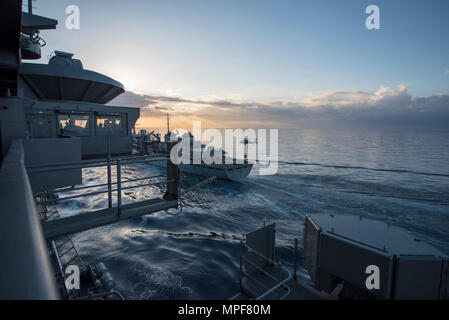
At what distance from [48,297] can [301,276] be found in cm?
1386

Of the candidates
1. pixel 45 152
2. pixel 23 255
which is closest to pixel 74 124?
pixel 45 152

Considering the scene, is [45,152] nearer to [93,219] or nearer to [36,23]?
[93,219]

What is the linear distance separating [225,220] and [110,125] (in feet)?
42.2

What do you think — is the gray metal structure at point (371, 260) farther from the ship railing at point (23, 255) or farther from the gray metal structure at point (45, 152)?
the ship railing at point (23, 255)

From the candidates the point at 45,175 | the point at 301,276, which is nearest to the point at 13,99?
the point at 45,175

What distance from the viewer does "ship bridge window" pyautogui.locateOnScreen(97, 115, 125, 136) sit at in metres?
20.2

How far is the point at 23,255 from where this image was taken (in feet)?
3.84

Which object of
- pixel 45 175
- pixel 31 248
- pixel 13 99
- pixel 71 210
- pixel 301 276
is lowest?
pixel 301 276

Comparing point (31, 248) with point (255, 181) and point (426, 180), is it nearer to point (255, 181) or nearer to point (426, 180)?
point (255, 181)

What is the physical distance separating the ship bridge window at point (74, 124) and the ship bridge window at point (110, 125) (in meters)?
0.98

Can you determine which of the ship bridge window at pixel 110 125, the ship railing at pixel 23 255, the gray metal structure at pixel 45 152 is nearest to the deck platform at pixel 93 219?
the gray metal structure at pixel 45 152

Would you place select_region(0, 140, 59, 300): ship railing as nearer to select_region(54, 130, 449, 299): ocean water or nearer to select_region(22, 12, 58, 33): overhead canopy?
select_region(54, 130, 449, 299): ocean water

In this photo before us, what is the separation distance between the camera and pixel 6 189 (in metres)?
2.34
